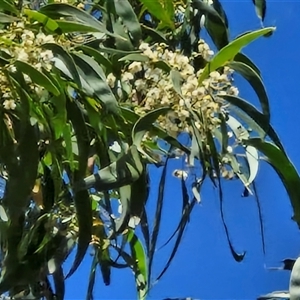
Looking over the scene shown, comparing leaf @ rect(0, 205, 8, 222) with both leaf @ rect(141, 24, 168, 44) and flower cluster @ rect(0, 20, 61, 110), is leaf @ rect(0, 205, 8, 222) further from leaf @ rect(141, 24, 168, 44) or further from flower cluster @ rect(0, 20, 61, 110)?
leaf @ rect(141, 24, 168, 44)

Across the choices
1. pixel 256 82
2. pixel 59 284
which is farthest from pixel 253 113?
pixel 59 284

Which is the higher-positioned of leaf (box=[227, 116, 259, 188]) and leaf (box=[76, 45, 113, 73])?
leaf (box=[76, 45, 113, 73])

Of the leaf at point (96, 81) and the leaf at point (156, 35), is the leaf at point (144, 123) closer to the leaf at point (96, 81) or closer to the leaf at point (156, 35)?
the leaf at point (96, 81)

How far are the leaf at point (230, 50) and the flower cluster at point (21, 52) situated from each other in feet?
0.39

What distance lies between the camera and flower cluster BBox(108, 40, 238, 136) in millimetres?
465

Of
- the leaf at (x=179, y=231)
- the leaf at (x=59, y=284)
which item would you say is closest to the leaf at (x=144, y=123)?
the leaf at (x=179, y=231)

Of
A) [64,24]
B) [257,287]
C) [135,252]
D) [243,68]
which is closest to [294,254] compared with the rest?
[257,287]

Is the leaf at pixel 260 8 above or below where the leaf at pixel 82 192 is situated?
above

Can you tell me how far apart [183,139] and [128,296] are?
1.06 ft

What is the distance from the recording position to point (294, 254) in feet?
2.34

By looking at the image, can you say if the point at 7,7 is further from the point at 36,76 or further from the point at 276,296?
the point at 276,296

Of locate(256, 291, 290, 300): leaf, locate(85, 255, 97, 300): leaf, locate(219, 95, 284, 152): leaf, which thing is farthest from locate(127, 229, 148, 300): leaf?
locate(219, 95, 284, 152): leaf

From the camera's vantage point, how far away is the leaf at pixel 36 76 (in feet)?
1.43

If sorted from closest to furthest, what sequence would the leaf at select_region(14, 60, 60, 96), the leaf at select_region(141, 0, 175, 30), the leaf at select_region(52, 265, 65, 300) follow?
the leaf at select_region(14, 60, 60, 96), the leaf at select_region(141, 0, 175, 30), the leaf at select_region(52, 265, 65, 300)
